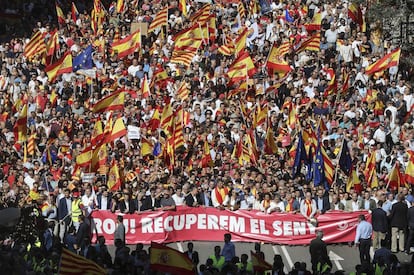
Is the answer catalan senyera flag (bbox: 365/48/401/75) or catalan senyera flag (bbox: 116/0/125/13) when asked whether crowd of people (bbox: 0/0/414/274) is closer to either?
catalan senyera flag (bbox: 116/0/125/13)

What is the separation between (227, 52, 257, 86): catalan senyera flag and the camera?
34969 millimetres

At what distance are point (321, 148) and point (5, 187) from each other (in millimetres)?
6856

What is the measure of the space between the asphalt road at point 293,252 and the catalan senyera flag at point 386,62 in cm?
820

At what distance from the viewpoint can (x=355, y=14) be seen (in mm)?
37906

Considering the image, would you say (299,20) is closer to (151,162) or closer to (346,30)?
(346,30)

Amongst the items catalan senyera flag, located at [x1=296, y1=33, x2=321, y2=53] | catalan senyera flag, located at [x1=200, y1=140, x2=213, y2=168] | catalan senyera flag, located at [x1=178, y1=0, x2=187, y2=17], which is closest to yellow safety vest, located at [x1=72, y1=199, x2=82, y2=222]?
catalan senyera flag, located at [x1=200, y1=140, x2=213, y2=168]

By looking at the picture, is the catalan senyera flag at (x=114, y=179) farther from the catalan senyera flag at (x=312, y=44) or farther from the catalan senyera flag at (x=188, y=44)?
the catalan senyera flag at (x=312, y=44)

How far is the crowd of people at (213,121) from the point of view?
28.0 m

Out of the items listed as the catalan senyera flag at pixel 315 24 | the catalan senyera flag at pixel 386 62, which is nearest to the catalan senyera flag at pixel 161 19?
the catalan senyera flag at pixel 315 24

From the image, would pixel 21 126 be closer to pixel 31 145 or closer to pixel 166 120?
pixel 31 145

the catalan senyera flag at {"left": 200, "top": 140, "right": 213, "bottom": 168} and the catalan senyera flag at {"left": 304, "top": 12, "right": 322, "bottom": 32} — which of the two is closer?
the catalan senyera flag at {"left": 200, "top": 140, "right": 213, "bottom": 168}

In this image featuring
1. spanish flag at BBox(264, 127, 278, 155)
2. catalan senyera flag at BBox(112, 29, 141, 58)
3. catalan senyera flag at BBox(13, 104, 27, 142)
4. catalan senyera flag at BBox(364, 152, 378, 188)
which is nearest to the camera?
catalan senyera flag at BBox(364, 152, 378, 188)

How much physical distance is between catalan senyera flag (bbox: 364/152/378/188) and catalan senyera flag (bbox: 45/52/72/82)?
365 inches

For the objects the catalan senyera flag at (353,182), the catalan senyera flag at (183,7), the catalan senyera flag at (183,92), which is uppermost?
the catalan senyera flag at (183,7)
